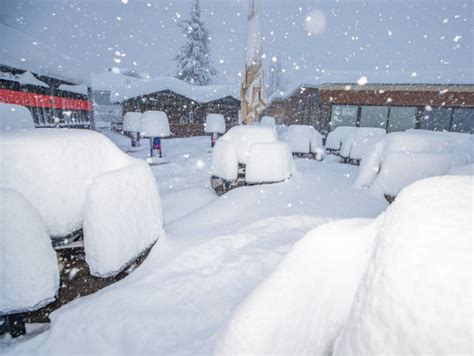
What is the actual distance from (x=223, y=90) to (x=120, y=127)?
8911 mm

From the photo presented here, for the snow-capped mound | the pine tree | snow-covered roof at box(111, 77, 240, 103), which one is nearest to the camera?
the snow-capped mound

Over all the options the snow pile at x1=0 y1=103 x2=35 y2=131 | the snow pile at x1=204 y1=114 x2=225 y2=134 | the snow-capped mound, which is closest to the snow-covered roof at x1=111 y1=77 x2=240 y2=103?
the snow pile at x1=204 y1=114 x2=225 y2=134

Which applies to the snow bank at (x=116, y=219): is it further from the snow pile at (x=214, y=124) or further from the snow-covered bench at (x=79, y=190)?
the snow pile at (x=214, y=124)

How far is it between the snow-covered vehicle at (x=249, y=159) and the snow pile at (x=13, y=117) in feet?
11.5

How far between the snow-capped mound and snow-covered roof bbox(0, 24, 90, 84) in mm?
10259

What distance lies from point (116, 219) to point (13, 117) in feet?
10.7

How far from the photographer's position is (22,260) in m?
1.92

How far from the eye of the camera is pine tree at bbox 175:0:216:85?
34.5 metres

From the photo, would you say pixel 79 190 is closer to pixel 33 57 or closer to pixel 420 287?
pixel 420 287

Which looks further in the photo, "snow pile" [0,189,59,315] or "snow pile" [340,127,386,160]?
"snow pile" [340,127,386,160]

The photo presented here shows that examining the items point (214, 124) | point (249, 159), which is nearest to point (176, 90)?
point (214, 124)

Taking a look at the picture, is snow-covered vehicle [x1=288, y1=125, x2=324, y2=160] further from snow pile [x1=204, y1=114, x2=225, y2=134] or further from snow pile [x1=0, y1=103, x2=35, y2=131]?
snow pile [x1=0, y1=103, x2=35, y2=131]

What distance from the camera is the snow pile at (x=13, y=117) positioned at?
4.07 metres

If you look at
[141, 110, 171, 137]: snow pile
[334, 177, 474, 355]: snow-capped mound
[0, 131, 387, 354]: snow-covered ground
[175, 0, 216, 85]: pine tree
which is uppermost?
[175, 0, 216, 85]: pine tree
